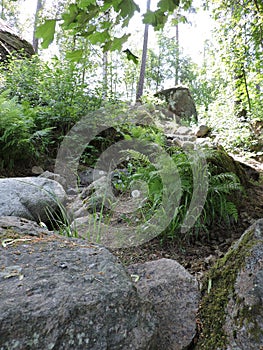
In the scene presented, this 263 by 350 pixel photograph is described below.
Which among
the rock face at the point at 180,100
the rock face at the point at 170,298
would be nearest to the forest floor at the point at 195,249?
the rock face at the point at 170,298

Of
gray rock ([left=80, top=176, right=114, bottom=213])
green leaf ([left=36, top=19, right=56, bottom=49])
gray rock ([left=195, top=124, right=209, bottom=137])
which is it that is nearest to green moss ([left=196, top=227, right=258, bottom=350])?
green leaf ([left=36, top=19, right=56, bottom=49])

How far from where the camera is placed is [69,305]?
103 cm

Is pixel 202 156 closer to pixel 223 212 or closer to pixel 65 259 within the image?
pixel 223 212

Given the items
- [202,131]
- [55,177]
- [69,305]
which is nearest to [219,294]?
[69,305]

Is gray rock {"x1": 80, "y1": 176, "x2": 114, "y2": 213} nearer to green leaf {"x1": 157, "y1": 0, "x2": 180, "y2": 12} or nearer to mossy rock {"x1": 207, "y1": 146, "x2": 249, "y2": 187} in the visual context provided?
mossy rock {"x1": 207, "y1": 146, "x2": 249, "y2": 187}

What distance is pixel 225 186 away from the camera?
2.72 metres

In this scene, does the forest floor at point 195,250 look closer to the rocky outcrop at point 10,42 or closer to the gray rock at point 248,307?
the gray rock at point 248,307

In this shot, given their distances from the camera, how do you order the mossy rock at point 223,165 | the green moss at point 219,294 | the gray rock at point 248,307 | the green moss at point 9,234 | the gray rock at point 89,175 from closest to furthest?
1. the gray rock at point 248,307
2. the green moss at point 219,294
3. the green moss at point 9,234
4. the mossy rock at point 223,165
5. the gray rock at point 89,175

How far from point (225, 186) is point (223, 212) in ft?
0.81

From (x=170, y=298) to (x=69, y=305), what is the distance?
0.65 meters

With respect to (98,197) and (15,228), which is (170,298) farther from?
(98,197)

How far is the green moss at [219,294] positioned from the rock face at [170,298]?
0.24ft

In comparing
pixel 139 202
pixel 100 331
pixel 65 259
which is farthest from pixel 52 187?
pixel 100 331

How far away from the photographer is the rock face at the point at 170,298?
4.21 feet
